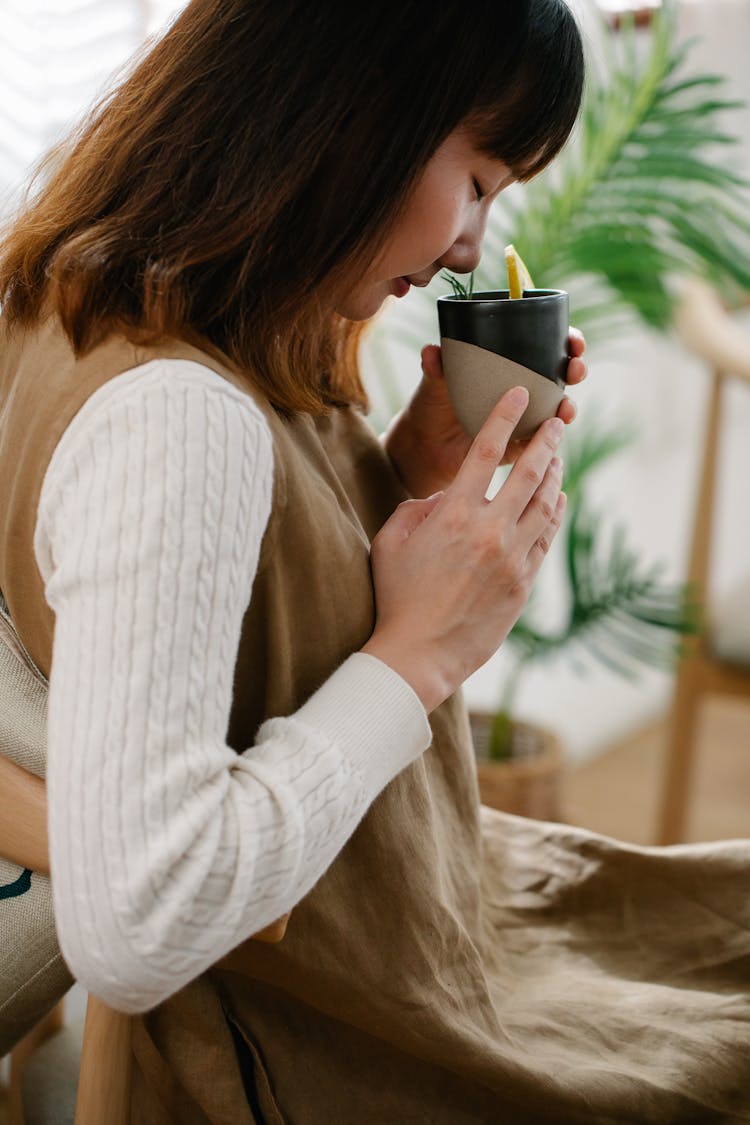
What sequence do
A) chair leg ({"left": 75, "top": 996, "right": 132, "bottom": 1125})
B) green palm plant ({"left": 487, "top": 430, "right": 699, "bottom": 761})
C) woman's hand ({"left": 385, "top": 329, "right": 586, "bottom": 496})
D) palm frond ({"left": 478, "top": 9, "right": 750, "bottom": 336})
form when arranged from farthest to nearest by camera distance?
green palm plant ({"left": 487, "top": 430, "right": 699, "bottom": 761}), palm frond ({"left": 478, "top": 9, "right": 750, "bottom": 336}), woman's hand ({"left": 385, "top": 329, "right": 586, "bottom": 496}), chair leg ({"left": 75, "top": 996, "right": 132, "bottom": 1125})

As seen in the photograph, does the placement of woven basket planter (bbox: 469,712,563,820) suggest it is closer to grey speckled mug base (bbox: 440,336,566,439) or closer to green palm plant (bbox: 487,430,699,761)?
green palm plant (bbox: 487,430,699,761)

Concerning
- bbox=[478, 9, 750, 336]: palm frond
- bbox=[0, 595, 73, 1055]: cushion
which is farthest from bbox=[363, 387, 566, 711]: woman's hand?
bbox=[478, 9, 750, 336]: palm frond

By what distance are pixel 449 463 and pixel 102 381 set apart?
1.31ft

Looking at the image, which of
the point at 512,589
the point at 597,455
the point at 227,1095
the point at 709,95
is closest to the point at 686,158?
the point at 597,455

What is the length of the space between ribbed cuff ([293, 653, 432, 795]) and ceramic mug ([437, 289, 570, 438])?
0.21m

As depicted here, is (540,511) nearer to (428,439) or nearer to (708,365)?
(428,439)

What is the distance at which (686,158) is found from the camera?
154 cm

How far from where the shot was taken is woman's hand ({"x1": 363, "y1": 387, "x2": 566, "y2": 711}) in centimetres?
65

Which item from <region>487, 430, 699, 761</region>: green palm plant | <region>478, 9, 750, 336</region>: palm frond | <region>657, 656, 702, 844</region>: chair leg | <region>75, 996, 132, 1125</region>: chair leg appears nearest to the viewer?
<region>75, 996, 132, 1125</region>: chair leg

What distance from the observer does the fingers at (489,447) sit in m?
0.68

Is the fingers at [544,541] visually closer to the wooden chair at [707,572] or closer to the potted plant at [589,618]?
the potted plant at [589,618]

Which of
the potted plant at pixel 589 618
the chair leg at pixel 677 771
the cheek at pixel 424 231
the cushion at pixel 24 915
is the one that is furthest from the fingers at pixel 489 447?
the chair leg at pixel 677 771

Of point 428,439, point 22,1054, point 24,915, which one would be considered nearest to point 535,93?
point 428,439

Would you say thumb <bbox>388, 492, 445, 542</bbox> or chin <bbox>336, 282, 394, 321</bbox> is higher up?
chin <bbox>336, 282, 394, 321</bbox>
